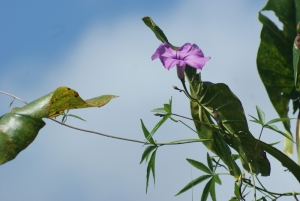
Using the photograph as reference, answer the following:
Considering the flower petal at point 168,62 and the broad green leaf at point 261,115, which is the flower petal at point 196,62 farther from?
the broad green leaf at point 261,115

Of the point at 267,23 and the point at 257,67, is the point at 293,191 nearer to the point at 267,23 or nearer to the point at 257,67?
the point at 257,67

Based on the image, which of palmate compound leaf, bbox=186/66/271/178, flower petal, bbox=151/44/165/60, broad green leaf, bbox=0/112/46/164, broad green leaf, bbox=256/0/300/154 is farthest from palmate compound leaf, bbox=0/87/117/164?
broad green leaf, bbox=256/0/300/154

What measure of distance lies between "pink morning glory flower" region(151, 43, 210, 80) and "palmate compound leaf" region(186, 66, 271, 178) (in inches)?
3.4

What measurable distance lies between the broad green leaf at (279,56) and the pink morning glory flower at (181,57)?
556 millimetres

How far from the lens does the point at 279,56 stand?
1.55 metres

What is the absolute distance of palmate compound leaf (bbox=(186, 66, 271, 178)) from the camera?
111 cm

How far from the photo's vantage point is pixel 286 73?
156 cm

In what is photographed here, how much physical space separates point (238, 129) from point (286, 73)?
49cm

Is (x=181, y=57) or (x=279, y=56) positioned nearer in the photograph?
(x=181, y=57)

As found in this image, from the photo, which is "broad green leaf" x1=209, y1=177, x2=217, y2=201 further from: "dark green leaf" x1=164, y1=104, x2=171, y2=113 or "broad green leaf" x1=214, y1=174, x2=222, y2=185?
"dark green leaf" x1=164, y1=104, x2=171, y2=113

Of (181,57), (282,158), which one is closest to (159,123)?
(181,57)

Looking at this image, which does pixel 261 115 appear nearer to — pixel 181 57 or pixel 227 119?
pixel 227 119

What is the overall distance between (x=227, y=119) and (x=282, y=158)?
14 centimetres

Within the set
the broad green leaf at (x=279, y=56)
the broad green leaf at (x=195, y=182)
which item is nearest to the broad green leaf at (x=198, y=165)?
the broad green leaf at (x=195, y=182)
